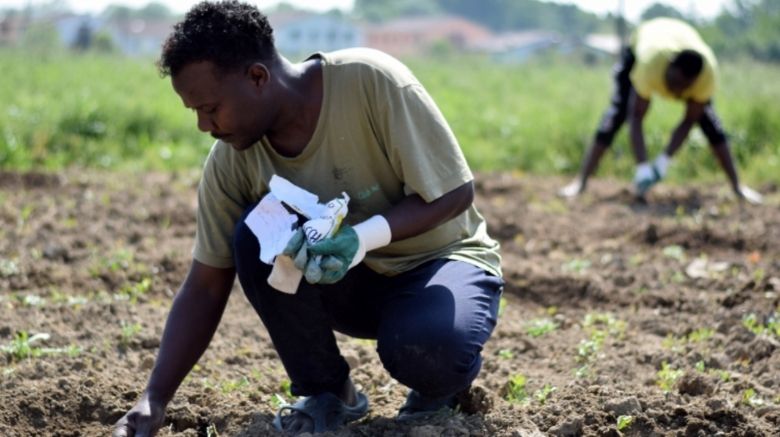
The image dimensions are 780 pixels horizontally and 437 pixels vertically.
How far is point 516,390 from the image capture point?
321cm

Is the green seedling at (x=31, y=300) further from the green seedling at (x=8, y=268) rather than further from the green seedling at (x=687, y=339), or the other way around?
the green seedling at (x=687, y=339)

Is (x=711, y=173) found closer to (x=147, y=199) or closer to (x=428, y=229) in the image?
(x=147, y=199)

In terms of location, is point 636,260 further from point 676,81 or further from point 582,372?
point 582,372

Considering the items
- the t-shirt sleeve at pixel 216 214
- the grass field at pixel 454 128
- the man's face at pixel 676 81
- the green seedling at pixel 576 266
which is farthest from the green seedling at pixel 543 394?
the grass field at pixel 454 128

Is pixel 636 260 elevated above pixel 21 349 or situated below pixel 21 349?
below

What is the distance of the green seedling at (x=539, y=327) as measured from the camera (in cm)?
391

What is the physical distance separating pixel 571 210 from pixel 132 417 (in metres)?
4.35

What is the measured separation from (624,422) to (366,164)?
937mm

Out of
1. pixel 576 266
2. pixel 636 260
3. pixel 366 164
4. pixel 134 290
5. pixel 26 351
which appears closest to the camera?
pixel 366 164

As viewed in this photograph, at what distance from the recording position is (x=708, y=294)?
14.6 ft

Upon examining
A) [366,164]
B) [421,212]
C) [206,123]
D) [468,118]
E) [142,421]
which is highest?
[206,123]

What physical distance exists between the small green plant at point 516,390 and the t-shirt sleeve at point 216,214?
0.94m

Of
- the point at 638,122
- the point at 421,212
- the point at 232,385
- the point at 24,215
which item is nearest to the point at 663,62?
the point at 638,122

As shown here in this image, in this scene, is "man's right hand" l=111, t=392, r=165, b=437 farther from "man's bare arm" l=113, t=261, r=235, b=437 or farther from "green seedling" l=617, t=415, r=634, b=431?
"green seedling" l=617, t=415, r=634, b=431
